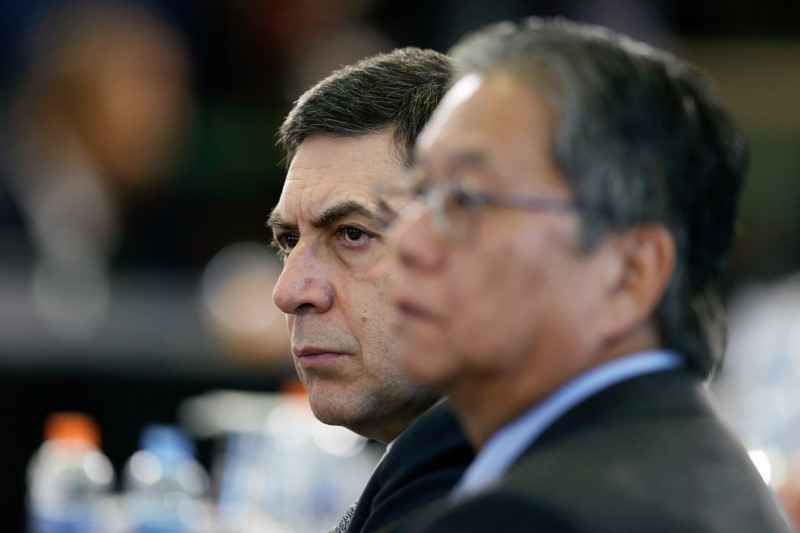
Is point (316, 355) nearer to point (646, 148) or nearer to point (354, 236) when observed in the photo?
point (354, 236)

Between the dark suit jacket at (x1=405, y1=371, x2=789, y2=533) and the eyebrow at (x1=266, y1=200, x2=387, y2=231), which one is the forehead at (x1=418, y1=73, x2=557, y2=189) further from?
the eyebrow at (x1=266, y1=200, x2=387, y2=231)

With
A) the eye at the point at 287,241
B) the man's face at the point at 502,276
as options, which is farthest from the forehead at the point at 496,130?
the eye at the point at 287,241

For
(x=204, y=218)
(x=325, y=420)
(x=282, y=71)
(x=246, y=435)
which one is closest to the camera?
(x=325, y=420)

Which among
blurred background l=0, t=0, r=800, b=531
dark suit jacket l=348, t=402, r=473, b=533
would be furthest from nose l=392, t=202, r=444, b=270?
blurred background l=0, t=0, r=800, b=531

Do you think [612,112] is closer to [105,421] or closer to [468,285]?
[468,285]

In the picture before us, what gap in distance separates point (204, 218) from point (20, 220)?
2.81 ft

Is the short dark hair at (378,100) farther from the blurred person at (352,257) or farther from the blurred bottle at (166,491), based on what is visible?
the blurred bottle at (166,491)

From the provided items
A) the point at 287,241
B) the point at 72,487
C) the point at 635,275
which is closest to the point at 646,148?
the point at 635,275

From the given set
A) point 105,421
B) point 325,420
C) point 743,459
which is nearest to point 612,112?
point 743,459

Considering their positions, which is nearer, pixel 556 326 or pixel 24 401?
pixel 556 326

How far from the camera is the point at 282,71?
662cm

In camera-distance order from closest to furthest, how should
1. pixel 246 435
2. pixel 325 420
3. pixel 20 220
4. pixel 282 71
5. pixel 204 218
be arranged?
pixel 325 420 → pixel 246 435 → pixel 20 220 → pixel 204 218 → pixel 282 71

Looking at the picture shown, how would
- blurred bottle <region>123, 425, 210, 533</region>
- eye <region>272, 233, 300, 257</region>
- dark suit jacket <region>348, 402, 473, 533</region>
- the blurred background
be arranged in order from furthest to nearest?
1. the blurred background
2. blurred bottle <region>123, 425, 210, 533</region>
3. eye <region>272, 233, 300, 257</region>
4. dark suit jacket <region>348, 402, 473, 533</region>

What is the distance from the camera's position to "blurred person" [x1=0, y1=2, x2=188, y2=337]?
5.46 m
